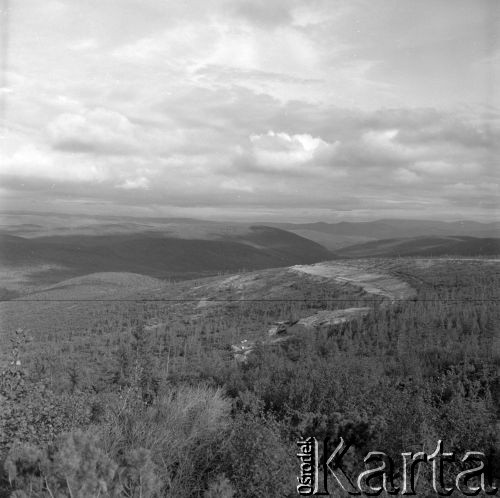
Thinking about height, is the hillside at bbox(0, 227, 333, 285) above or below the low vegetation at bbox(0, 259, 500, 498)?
below

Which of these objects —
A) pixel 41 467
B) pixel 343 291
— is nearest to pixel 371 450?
pixel 41 467

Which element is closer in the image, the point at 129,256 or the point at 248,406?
the point at 248,406

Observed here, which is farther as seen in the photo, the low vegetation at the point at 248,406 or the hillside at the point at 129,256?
the hillside at the point at 129,256

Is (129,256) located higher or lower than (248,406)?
lower

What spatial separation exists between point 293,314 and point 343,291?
4447mm

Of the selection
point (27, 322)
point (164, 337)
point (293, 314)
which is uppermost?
point (293, 314)

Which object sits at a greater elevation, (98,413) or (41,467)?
(41,467)

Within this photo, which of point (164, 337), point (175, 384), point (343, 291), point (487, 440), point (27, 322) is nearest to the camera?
point (487, 440)

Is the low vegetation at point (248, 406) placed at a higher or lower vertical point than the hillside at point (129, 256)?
higher

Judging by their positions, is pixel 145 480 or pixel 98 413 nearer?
pixel 145 480

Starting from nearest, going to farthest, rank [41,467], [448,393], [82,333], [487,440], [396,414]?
1. [41,467]
2. [487,440]
3. [396,414]
4. [448,393]
5. [82,333]

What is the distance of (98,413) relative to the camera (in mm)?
8984

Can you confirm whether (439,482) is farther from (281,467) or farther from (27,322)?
(27,322)

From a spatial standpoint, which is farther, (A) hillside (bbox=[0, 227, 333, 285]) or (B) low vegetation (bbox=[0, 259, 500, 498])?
(A) hillside (bbox=[0, 227, 333, 285])
